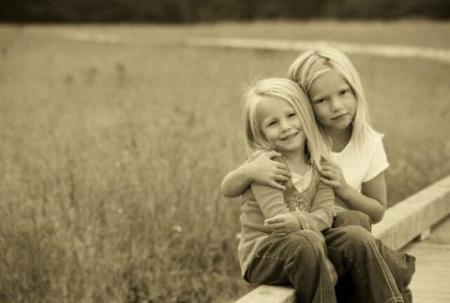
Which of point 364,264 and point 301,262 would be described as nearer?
point 301,262

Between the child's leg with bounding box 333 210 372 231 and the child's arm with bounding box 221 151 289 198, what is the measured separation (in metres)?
0.34

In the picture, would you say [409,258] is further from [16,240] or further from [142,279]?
[16,240]

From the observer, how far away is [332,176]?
4.08 m

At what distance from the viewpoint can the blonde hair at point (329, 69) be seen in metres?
4.29

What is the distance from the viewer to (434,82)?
562 inches

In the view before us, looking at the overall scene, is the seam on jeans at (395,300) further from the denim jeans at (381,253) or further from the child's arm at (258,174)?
the child's arm at (258,174)

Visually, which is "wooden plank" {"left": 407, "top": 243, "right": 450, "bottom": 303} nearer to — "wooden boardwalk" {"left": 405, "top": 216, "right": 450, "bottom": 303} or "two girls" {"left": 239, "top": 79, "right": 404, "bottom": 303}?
"wooden boardwalk" {"left": 405, "top": 216, "right": 450, "bottom": 303}

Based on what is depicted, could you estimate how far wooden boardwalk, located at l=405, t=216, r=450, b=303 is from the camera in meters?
4.77

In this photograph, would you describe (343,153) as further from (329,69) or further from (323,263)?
(323,263)

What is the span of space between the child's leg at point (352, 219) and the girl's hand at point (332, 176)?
12 centimetres

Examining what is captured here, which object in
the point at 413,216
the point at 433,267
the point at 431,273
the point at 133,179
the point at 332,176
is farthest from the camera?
the point at 133,179

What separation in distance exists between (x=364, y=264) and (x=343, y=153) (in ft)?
2.08

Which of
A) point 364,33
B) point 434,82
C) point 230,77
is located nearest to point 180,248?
point 230,77

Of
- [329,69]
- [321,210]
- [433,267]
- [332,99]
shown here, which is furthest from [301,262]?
[433,267]
